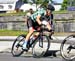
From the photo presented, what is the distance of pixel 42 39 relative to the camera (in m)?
11.1

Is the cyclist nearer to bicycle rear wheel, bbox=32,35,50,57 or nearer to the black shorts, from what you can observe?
the black shorts

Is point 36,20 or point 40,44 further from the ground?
point 36,20

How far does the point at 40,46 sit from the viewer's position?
11.2 metres

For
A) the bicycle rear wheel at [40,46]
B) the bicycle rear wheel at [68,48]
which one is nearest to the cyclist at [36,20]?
the bicycle rear wheel at [40,46]

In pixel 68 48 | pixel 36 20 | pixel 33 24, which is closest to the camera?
pixel 68 48

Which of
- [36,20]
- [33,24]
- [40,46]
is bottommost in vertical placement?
A: [40,46]

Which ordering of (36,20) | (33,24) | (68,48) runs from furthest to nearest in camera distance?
(33,24)
(36,20)
(68,48)

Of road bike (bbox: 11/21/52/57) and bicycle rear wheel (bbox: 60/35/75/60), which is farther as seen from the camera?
road bike (bbox: 11/21/52/57)

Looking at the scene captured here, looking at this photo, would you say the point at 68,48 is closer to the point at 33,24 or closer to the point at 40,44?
the point at 40,44

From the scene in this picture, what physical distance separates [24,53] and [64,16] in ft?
68.8

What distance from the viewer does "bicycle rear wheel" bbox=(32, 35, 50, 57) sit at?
11031mm

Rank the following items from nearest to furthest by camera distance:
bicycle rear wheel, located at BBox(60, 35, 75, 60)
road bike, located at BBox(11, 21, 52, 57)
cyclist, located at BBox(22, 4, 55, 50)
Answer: bicycle rear wheel, located at BBox(60, 35, 75, 60) → cyclist, located at BBox(22, 4, 55, 50) → road bike, located at BBox(11, 21, 52, 57)

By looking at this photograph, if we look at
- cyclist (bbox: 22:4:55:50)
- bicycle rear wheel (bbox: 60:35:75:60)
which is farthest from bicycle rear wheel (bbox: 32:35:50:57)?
bicycle rear wheel (bbox: 60:35:75:60)

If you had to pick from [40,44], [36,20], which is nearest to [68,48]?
[40,44]
